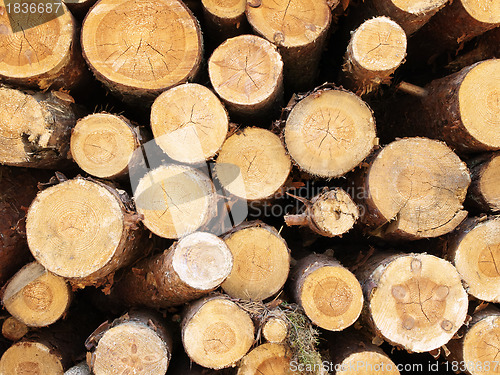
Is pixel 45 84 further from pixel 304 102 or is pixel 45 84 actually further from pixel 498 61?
pixel 498 61

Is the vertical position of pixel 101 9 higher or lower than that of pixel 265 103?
higher

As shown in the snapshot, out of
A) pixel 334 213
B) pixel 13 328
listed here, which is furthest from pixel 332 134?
pixel 13 328

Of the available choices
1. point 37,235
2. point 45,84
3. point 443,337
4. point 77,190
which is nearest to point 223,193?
point 77,190

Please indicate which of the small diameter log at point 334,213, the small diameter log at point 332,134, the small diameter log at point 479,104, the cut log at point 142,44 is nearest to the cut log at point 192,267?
the small diameter log at point 334,213

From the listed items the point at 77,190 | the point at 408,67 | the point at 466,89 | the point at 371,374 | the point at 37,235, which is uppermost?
the point at 466,89

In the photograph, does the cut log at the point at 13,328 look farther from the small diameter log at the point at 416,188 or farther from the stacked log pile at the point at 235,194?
the small diameter log at the point at 416,188

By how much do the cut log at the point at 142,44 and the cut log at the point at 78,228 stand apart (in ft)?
2.37

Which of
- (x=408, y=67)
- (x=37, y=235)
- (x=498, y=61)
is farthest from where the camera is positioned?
(x=408, y=67)

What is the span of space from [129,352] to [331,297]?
1.26 m

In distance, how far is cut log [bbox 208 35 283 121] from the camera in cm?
245

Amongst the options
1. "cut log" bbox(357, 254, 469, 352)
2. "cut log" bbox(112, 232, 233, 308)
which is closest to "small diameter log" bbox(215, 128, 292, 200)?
"cut log" bbox(112, 232, 233, 308)

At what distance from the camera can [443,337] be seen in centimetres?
240

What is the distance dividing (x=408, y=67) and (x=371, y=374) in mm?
2828

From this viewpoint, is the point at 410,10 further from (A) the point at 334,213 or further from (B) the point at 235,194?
(B) the point at 235,194
